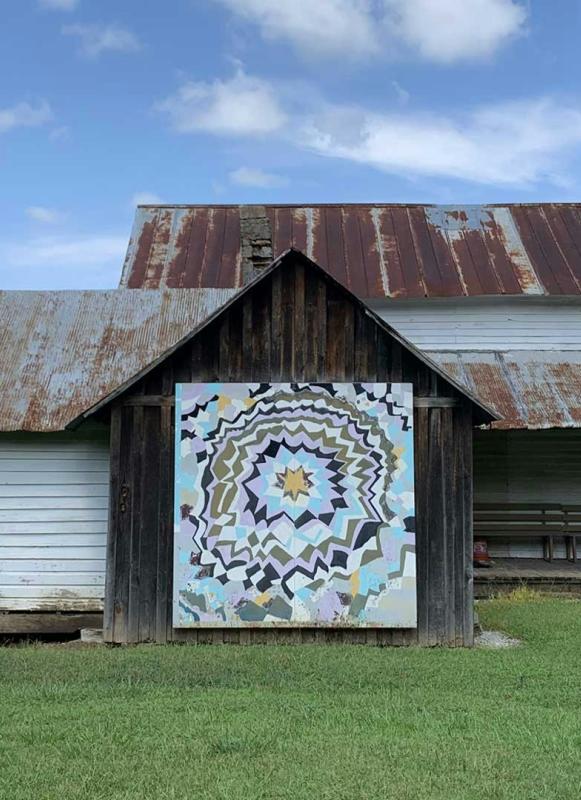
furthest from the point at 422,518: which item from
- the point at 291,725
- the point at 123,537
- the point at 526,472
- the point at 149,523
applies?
the point at 526,472

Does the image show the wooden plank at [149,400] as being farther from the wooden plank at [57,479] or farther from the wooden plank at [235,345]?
the wooden plank at [57,479]

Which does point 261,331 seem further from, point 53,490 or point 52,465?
point 53,490

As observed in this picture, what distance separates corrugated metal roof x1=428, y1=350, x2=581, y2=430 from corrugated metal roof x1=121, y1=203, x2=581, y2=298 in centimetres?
147

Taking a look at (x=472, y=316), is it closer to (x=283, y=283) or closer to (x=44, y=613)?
(x=283, y=283)

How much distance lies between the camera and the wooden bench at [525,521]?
53.2ft

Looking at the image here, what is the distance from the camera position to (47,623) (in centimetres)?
1112

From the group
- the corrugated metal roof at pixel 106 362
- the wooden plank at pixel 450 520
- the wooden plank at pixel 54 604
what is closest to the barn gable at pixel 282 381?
the wooden plank at pixel 450 520

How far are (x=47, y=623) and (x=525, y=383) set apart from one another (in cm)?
938

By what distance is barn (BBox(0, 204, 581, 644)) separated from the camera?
1050 cm

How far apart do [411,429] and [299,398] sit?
1454 millimetres

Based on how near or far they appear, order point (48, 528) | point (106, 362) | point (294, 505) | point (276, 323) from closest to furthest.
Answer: point (294, 505) < point (276, 323) < point (48, 528) < point (106, 362)

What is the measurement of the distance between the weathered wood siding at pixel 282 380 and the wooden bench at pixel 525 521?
6.12 meters

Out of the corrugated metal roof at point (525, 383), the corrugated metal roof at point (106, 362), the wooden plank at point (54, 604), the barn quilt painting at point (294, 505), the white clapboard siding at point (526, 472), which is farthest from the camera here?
the white clapboard siding at point (526, 472)

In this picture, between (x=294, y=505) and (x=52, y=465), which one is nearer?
(x=294, y=505)
